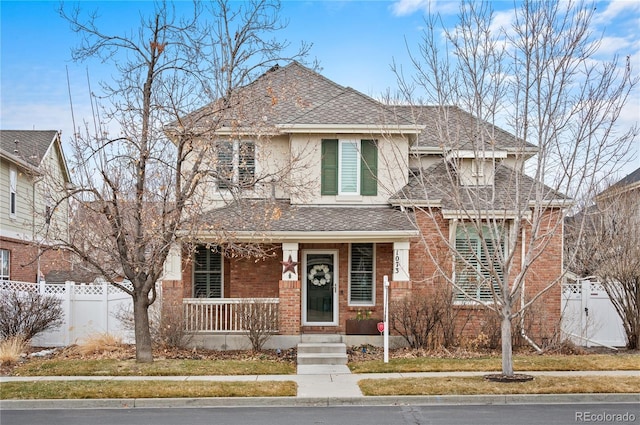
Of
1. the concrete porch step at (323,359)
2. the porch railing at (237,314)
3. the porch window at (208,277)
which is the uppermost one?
the porch window at (208,277)

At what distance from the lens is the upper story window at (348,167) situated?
18.8 metres

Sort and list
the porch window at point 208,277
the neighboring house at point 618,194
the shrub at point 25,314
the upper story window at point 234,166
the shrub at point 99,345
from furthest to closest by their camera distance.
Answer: the neighboring house at point 618,194 → the porch window at point 208,277 → the shrub at point 25,314 → the shrub at point 99,345 → the upper story window at point 234,166

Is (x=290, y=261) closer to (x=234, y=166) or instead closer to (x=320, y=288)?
(x=320, y=288)

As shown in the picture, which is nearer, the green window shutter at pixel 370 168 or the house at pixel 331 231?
the house at pixel 331 231

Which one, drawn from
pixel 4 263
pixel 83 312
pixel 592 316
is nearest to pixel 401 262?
pixel 592 316

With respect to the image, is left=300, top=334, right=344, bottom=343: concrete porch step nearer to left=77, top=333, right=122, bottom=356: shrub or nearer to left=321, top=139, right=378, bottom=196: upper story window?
left=321, top=139, right=378, bottom=196: upper story window

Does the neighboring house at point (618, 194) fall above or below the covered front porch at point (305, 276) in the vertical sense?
above

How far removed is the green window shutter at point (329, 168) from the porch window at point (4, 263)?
1303 centimetres

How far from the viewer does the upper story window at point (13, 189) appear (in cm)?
2543

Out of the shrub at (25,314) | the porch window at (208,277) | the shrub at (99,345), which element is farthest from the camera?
the porch window at (208,277)

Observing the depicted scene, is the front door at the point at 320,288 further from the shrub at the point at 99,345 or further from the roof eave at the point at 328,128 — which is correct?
the shrub at the point at 99,345

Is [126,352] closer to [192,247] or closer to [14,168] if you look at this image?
[192,247]

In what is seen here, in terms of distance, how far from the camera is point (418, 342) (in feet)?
55.1

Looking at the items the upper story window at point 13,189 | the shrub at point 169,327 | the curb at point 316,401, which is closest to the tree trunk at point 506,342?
the curb at point 316,401
